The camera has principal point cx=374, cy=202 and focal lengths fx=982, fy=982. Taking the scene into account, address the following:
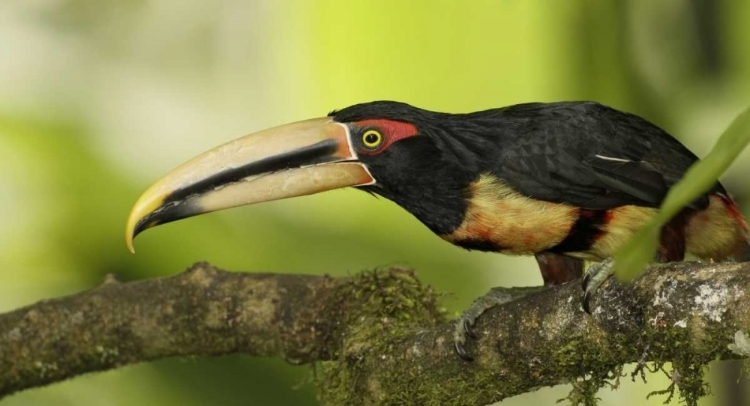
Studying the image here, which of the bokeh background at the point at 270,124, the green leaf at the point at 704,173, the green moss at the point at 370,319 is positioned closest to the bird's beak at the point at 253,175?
the green moss at the point at 370,319

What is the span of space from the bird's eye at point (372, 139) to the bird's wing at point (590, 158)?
0.99ft

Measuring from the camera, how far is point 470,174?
242 centimetres

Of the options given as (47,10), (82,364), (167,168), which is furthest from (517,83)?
(47,10)

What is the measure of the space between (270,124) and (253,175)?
173cm

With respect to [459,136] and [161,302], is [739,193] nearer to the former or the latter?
[459,136]

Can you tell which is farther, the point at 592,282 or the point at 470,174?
the point at 470,174

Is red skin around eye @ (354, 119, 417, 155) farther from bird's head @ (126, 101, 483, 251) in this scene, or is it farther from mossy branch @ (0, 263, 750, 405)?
mossy branch @ (0, 263, 750, 405)

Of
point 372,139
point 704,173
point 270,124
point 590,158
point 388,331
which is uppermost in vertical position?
point 270,124

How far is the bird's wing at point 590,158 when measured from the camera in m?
2.39

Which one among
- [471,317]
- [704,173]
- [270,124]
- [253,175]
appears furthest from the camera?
[270,124]

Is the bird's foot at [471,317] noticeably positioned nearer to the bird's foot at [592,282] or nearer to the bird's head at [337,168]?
the bird's head at [337,168]

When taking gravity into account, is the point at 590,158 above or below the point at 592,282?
above

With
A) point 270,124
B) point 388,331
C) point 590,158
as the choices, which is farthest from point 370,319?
point 270,124

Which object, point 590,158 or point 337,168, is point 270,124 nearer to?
point 337,168
